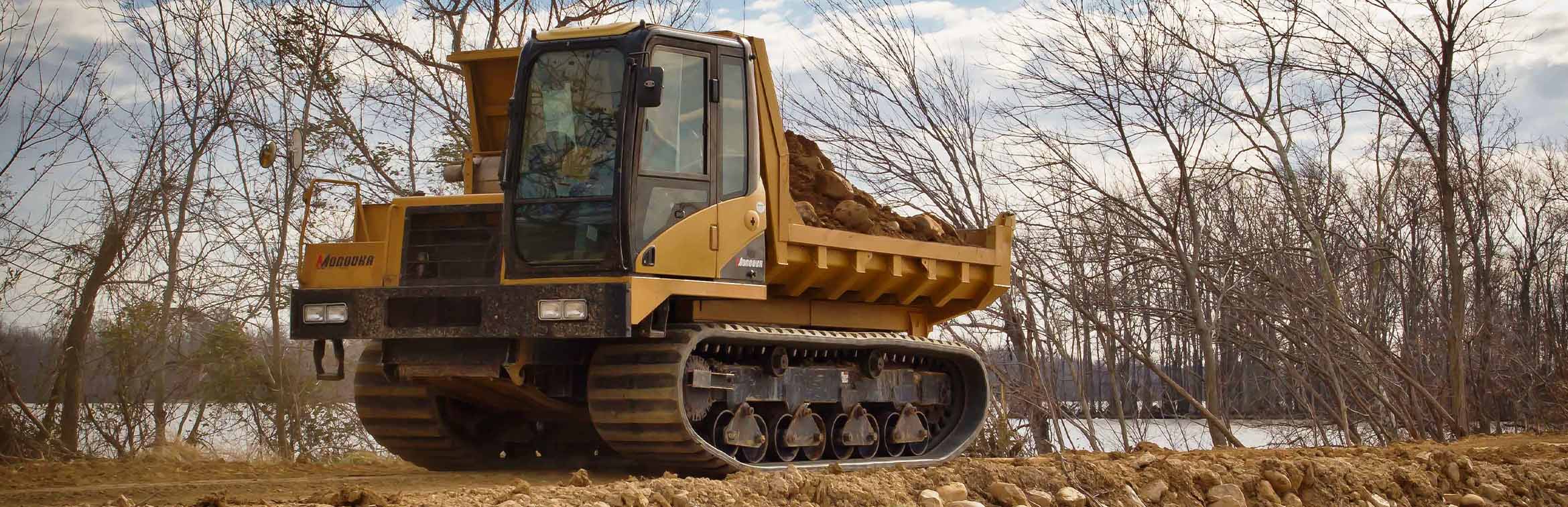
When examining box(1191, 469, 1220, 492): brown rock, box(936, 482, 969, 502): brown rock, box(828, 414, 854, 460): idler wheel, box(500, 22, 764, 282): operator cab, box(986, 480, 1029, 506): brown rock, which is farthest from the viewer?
box(828, 414, 854, 460): idler wheel

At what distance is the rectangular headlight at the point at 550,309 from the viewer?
284 inches

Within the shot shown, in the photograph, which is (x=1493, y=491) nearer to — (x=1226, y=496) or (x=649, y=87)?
(x=1226, y=496)

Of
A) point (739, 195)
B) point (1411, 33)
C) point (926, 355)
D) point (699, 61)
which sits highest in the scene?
point (1411, 33)

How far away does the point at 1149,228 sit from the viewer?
574 inches

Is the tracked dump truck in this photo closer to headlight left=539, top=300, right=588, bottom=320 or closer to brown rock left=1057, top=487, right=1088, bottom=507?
headlight left=539, top=300, right=588, bottom=320

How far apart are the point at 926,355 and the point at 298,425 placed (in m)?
9.05

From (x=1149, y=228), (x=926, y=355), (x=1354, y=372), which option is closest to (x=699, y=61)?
(x=926, y=355)

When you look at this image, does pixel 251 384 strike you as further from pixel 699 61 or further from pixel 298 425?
pixel 699 61

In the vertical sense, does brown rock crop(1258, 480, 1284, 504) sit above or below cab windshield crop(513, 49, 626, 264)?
below

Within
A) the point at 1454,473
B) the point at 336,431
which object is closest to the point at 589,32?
the point at 1454,473

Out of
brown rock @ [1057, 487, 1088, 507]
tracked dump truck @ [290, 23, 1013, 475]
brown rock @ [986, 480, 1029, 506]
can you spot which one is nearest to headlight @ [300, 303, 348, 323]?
tracked dump truck @ [290, 23, 1013, 475]

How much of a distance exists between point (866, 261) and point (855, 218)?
16.1 inches

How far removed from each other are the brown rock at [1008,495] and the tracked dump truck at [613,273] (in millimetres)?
1546

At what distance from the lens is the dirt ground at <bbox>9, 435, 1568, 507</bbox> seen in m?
6.10
